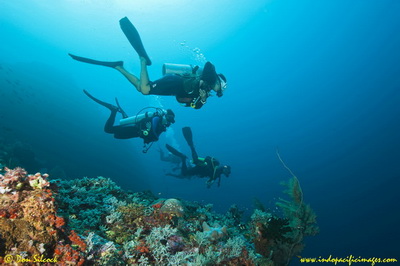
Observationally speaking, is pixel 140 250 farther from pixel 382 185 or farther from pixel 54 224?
pixel 382 185

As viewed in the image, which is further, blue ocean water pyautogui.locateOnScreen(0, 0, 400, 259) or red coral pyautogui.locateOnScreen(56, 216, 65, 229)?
blue ocean water pyautogui.locateOnScreen(0, 0, 400, 259)

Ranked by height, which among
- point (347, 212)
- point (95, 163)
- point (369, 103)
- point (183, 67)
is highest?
point (369, 103)

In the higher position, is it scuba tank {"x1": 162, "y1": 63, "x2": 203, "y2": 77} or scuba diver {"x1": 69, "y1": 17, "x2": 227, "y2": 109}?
scuba tank {"x1": 162, "y1": 63, "x2": 203, "y2": 77}

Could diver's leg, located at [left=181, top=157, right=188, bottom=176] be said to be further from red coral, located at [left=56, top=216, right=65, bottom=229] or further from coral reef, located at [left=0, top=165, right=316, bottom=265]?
red coral, located at [left=56, top=216, right=65, bottom=229]

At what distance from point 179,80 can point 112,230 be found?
4.89m

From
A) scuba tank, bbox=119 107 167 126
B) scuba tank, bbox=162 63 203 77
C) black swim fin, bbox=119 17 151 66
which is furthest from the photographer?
scuba tank, bbox=119 107 167 126

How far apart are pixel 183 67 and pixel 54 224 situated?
20.2 ft

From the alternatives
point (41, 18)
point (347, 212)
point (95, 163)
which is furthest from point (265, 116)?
point (41, 18)

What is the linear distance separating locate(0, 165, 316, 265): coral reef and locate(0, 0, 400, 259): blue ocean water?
31.2 meters

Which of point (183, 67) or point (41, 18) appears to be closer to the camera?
point (183, 67)

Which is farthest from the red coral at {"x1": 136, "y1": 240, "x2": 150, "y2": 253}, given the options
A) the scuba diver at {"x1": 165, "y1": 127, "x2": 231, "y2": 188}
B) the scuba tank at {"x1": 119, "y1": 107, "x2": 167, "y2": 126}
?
the scuba diver at {"x1": 165, "y1": 127, "x2": 231, "y2": 188}

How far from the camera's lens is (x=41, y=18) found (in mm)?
102625

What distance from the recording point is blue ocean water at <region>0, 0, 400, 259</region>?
59406mm

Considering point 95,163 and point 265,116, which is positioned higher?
point 265,116
